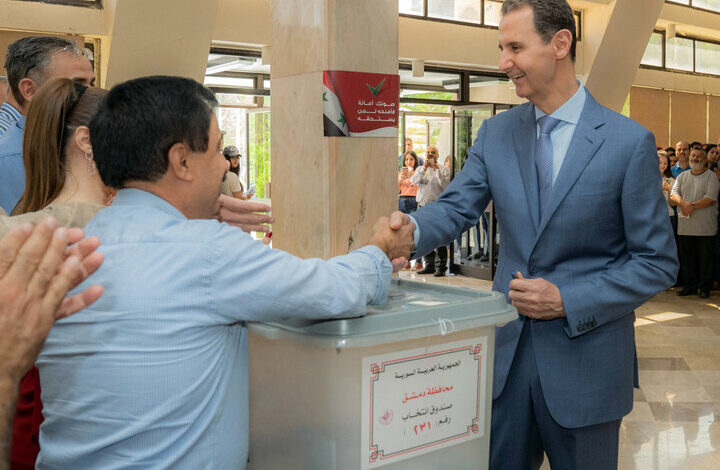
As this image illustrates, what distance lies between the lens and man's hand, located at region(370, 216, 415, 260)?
1.93 m

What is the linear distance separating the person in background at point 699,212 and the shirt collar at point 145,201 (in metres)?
8.51

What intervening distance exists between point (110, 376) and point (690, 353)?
5980 mm

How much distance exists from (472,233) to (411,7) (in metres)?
3.21

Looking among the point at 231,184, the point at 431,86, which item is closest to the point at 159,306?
the point at 231,184

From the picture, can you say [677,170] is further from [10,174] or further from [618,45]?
[10,174]

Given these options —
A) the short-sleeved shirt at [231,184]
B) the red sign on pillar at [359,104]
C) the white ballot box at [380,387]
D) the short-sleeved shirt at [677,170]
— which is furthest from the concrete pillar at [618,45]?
the white ballot box at [380,387]

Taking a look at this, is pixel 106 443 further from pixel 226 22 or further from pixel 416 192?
pixel 416 192

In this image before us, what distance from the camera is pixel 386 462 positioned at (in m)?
1.49

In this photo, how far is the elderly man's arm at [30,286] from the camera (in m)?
0.99

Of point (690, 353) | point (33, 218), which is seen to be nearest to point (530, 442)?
point (33, 218)

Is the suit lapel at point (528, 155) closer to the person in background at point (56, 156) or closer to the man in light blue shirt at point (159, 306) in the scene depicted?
the man in light blue shirt at point (159, 306)

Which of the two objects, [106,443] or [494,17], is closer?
[106,443]

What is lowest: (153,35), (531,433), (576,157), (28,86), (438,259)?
(438,259)

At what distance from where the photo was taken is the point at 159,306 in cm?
Result: 125
